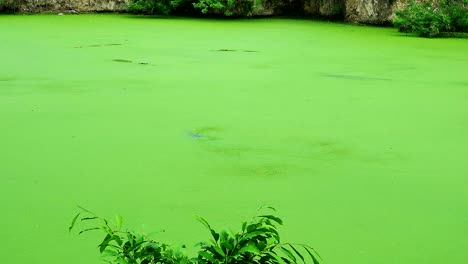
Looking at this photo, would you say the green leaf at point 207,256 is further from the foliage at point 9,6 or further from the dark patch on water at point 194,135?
the foliage at point 9,6

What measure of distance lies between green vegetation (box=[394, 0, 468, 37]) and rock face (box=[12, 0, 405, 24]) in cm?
63

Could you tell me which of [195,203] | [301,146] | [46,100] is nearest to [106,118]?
[46,100]

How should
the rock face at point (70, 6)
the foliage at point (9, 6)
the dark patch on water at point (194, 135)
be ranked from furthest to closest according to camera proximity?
Result: the rock face at point (70, 6) < the foliage at point (9, 6) < the dark patch on water at point (194, 135)

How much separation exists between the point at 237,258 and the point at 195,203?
797mm

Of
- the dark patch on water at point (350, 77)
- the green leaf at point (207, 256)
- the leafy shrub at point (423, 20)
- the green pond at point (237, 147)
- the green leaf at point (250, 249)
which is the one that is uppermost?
the leafy shrub at point (423, 20)

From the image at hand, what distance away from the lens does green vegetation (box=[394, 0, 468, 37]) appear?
579 cm

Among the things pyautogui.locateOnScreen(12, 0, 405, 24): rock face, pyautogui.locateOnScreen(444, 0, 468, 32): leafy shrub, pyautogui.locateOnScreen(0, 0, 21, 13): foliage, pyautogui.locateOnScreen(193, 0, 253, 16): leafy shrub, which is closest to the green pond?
pyautogui.locateOnScreen(444, 0, 468, 32): leafy shrub

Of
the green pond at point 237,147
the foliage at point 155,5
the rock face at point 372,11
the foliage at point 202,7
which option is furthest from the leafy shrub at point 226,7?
the green pond at point 237,147

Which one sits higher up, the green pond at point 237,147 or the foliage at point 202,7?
the foliage at point 202,7

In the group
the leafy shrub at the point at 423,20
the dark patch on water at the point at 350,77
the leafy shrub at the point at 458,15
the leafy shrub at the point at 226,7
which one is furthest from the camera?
the leafy shrub at the point at 226,7

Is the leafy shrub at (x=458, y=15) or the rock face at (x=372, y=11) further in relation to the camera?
the rock face at (x=372, y=11)

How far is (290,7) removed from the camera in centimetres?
813

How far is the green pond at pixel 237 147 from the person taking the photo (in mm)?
1737

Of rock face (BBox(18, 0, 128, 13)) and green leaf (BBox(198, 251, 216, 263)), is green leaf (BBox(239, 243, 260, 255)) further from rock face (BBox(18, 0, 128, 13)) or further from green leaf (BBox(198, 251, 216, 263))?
rock face (BBox(18, 0, 128, 13))
